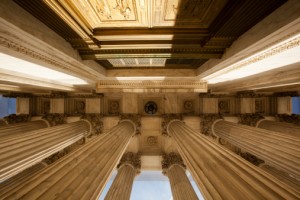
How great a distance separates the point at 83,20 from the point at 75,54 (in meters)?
1.87

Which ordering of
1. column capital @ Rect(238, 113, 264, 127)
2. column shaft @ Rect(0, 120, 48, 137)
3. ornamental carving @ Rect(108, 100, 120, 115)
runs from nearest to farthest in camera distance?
column shaft @ Rect(0, 120, 48, 137) < column capital @ Rect(238, 113, 264, 127) < ornamental carving @ Rect(108, 100, 120, 115)

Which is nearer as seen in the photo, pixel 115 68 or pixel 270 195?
pixel 270 195

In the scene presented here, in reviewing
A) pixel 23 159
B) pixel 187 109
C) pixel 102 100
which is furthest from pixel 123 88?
pixel 23 159

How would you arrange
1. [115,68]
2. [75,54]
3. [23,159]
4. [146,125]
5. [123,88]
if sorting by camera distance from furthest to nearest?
[146,125] → [123,88] → [115,68] → [75,54] → [23,159]

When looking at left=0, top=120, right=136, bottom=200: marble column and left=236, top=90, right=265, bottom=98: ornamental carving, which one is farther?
left=236, top=90, right=265, bottom=98: ornamental carving

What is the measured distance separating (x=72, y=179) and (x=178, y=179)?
7.96 m

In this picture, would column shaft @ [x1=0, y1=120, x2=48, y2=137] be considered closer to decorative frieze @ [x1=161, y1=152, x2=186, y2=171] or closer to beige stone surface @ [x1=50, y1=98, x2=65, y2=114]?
beige stone surface @ [x1=50, y1=98, x2=65, y2=114]

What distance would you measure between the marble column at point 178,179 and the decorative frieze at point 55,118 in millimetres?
8826

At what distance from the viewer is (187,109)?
1562 cm

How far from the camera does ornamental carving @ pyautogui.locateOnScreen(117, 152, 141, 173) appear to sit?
14.2m

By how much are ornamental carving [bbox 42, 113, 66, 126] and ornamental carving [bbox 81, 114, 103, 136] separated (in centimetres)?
170

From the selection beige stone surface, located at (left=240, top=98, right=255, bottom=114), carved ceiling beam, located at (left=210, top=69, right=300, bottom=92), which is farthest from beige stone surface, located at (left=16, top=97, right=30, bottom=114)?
beige stone surface, located at (left=240, top=98, right=255, bottom=114)

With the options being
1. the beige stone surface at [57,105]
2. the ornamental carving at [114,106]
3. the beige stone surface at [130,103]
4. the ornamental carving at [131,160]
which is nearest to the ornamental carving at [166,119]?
the beige stone surface at [130,103]

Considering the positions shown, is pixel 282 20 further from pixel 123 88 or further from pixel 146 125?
pixel 146 125
